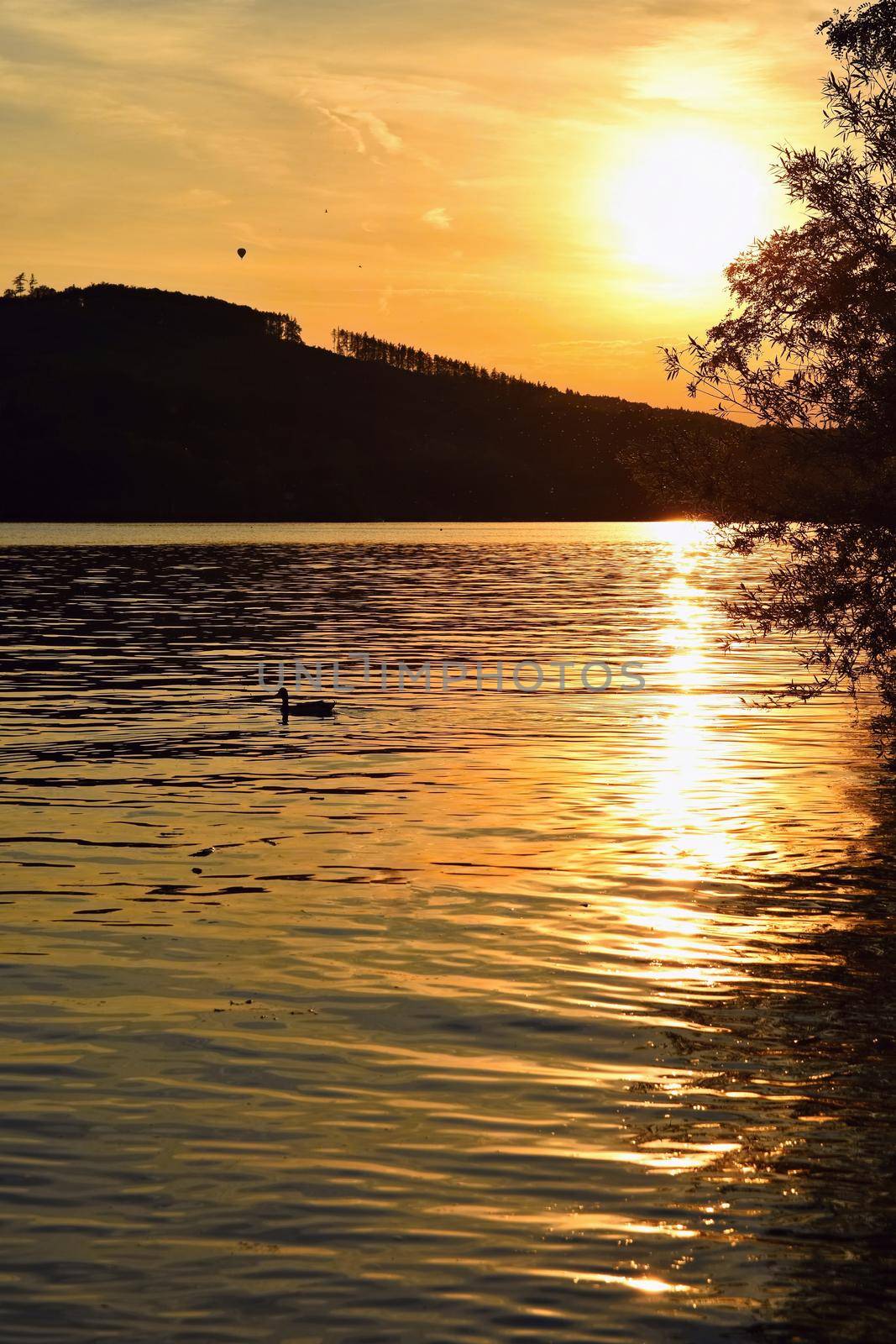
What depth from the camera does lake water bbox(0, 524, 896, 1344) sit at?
373 inches

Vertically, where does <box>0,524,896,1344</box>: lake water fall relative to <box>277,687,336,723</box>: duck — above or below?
below

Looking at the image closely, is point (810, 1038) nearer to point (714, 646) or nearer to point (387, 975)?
point (387, 975)

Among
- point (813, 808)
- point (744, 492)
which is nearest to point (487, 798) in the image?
→ point (813, 808)

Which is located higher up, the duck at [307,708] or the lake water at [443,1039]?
the duck at [307,708]

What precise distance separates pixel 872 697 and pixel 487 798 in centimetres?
2142

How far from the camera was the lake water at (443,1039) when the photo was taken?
373 inches

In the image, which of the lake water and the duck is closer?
the lake water

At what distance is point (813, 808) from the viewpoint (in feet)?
88.9

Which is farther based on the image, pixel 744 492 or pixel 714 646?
pixel 714 646

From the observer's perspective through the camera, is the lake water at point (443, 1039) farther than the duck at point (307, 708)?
No

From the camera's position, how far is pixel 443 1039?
14.2 meters

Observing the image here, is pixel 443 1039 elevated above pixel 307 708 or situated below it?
below

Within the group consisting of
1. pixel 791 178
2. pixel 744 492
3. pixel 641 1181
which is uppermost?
pixel 791 178

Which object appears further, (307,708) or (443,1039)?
(307,708)
